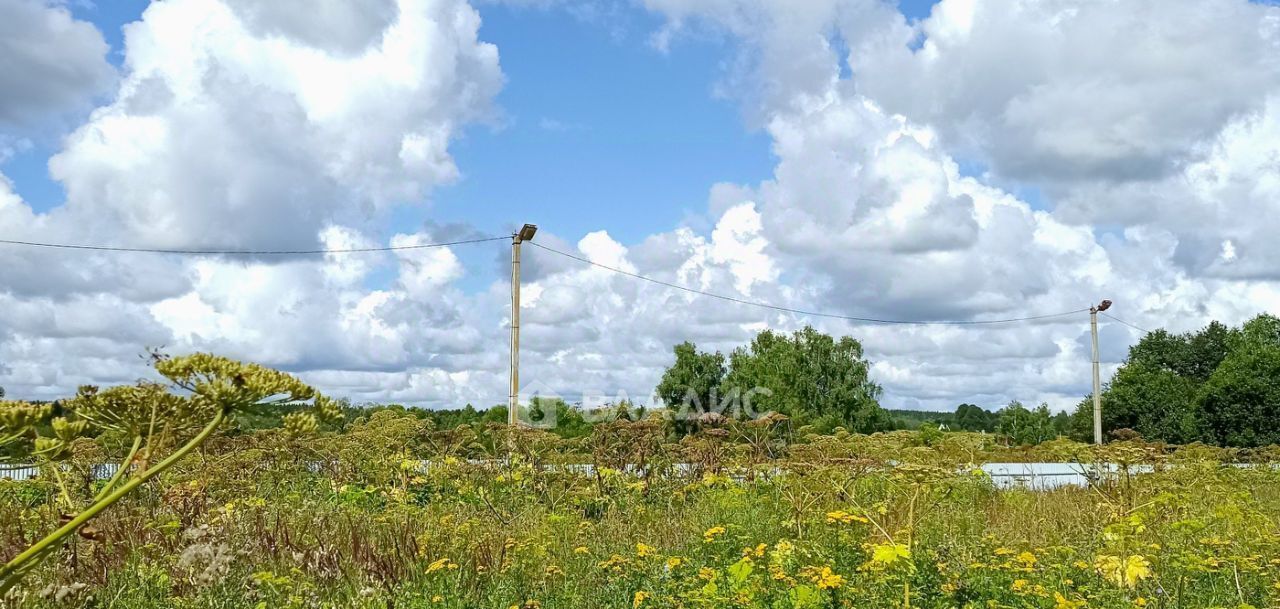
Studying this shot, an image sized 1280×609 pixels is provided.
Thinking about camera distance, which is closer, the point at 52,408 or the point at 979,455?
the point at 52,408

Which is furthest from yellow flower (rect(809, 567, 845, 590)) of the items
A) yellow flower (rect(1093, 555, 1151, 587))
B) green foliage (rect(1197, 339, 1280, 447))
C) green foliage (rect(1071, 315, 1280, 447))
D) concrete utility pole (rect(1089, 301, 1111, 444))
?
green foliage (rect(1197, 339, 1280, 447))

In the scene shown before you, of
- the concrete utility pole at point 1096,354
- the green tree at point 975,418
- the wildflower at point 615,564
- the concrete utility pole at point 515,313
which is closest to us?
the wildflower at point 615,564

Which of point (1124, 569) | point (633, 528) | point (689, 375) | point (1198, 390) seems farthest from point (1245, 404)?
point (1124, 569)

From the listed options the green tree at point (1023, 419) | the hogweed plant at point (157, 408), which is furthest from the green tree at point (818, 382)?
the hogweed plant at point (157, 408)

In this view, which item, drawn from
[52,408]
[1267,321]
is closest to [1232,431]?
[1267,321]

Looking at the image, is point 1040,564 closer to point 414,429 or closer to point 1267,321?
point 414,429

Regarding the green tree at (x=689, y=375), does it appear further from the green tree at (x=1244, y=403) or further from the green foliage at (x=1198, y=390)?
the green tree at (x=1244, y=403)

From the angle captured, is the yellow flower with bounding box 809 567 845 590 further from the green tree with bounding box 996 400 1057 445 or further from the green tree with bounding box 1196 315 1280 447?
the green tree with bounding box 996 400 1057 445

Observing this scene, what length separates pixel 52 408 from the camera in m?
2.34

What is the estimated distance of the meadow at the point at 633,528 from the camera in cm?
501

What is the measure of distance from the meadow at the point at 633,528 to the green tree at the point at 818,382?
27198 mm

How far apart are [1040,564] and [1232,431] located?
110 feet

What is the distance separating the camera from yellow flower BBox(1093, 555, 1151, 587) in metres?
4.53

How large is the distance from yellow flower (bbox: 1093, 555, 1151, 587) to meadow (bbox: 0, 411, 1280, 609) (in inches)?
0.8
